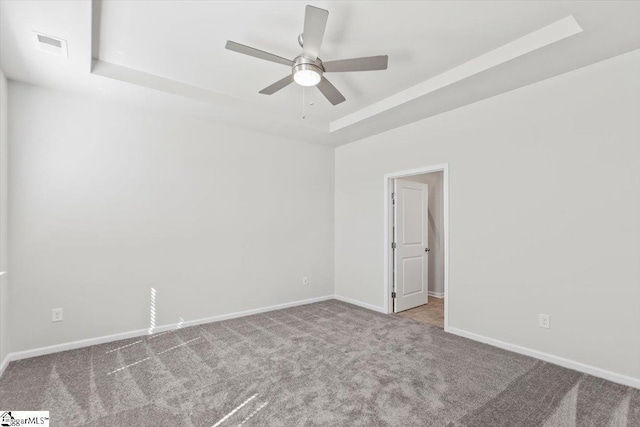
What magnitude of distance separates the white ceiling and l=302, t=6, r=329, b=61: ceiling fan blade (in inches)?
11.2

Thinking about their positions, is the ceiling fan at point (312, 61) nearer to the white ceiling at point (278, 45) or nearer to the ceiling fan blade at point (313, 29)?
the ceiling fan blade at point (313, 29)

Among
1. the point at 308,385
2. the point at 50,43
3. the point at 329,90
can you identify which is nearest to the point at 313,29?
the point at 329,90

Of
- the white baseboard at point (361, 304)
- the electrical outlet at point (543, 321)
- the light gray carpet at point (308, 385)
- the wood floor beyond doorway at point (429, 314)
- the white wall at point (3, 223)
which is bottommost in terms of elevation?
the wood floor beyond doorway at point (429, 314)

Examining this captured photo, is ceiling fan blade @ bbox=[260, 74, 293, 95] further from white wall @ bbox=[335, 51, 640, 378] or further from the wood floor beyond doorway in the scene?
the wood floor beyond doorway

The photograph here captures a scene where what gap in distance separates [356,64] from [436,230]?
4319 mm

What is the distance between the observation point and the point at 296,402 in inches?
86.0

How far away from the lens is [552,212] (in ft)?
9.26

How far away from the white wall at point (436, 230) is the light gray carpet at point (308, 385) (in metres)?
2.37

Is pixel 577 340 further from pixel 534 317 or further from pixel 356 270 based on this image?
pixel 356 270

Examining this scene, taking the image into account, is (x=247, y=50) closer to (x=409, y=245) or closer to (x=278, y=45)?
(x=278, y=45)

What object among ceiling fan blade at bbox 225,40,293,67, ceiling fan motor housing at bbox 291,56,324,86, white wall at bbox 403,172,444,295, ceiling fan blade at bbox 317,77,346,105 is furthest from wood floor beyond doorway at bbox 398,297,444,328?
ceiling fan blade at bbox 225,40,293,67

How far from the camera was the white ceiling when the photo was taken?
81.8 inches

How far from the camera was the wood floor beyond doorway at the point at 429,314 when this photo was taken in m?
4.07

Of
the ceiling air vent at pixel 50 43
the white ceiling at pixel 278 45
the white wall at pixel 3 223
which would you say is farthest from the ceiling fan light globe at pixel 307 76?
the white wall at pixel 3 223
